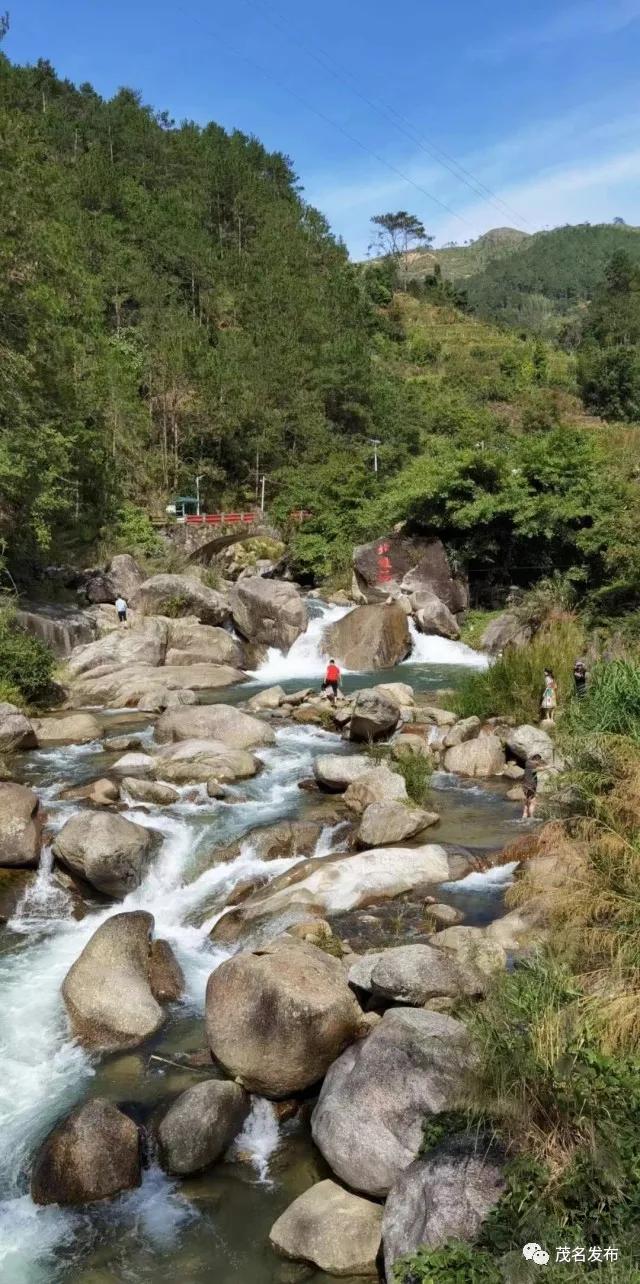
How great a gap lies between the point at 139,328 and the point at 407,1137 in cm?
4598

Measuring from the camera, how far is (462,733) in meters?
16.2

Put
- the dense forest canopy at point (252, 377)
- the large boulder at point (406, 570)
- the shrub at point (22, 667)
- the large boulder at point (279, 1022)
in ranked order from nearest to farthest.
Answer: the large boulder at point (279, 1022) → the shrub at point (22, 667) → the dense forest canopy at point (252, 377) → the large boulder at point (406, 570)

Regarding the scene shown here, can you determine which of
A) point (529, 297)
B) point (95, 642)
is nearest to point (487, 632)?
point (95, 642)

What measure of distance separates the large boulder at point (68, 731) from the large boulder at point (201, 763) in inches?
101

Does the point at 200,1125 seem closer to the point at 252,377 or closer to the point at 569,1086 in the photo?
the point at 569,1086

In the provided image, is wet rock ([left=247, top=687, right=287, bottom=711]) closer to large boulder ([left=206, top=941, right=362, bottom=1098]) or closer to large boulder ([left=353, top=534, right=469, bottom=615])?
large boulder ([left=353, top=534, right=469, bottom=615])

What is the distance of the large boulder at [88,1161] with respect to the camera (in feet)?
21.1

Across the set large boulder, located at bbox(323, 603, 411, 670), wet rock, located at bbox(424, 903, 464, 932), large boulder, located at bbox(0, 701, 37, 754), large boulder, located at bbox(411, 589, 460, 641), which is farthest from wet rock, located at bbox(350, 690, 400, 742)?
large boulder, located at bbox(411, 589, 460, 641)

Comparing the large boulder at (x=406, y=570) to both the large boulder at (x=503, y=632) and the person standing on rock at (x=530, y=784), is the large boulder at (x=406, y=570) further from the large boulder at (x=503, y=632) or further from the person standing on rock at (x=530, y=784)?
the person standing on rock at (x=530, y=784)

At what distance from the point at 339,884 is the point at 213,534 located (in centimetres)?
2868

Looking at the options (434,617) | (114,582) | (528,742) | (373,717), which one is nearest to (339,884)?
(528,742)

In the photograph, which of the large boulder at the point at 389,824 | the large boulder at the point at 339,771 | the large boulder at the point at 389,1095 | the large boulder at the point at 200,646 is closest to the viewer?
the large boulder at the point at 389,1095


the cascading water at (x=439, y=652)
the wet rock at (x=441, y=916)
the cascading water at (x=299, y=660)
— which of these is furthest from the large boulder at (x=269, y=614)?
the wet rock at (x=441, y=916)

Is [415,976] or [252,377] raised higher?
[252,377]
